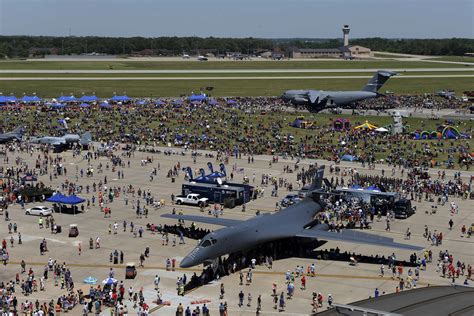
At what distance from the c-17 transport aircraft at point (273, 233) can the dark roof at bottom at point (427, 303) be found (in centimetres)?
2355

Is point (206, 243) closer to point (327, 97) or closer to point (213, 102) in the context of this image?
point (327, 97)

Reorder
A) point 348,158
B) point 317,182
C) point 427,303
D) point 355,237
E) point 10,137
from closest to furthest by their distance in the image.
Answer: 1. point 427,303
2. point 355,237
3. point 317,182
4. point 348,158
5. point 10,137

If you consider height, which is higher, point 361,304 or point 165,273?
point 361,304

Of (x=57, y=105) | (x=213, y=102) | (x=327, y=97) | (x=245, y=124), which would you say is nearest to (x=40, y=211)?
(x=245, y=124)

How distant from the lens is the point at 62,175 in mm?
73938

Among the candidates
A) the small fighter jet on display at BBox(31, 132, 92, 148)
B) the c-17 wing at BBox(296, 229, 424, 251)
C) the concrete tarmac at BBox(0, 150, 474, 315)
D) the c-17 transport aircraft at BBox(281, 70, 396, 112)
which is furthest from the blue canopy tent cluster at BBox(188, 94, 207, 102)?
the c-17 wing at BBox(296, 229, 424, 251)

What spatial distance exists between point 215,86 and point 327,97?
5098cm

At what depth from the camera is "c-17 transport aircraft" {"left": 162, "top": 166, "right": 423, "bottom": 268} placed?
39.5m

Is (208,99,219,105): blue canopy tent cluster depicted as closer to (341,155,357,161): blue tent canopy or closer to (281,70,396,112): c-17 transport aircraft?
(281,70,396,112): c-17 transport aircraft

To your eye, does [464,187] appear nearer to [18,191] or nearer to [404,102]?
[18,191]

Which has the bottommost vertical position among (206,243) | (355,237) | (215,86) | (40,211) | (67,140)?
(40,211)

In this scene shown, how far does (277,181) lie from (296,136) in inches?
1158

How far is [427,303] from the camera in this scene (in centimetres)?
1502

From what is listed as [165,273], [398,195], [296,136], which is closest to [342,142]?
[296,136]
